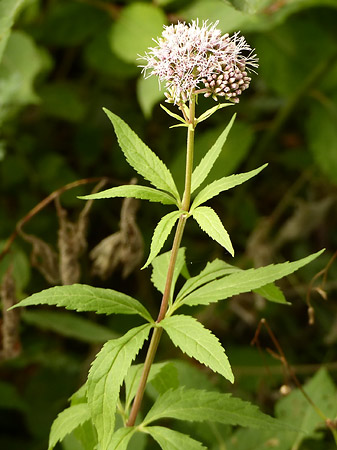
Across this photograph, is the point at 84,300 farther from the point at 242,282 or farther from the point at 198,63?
the point at 198,63

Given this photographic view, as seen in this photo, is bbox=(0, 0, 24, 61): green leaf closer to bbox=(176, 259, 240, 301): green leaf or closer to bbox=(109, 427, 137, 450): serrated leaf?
bbox=(176, 259, 240, 301): green leaf

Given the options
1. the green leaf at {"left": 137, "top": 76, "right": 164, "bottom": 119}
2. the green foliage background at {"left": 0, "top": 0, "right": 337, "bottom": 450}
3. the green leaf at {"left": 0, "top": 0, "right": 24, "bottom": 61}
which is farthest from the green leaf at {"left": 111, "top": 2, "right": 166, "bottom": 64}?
the green leaf at {"left": 0, "top": 0, "right": 24, "bottom": 61}

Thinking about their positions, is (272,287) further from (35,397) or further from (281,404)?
(35,397)

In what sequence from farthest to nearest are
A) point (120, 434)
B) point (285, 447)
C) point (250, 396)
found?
point (250, 396) → point (285, 447) → point (120, 434)

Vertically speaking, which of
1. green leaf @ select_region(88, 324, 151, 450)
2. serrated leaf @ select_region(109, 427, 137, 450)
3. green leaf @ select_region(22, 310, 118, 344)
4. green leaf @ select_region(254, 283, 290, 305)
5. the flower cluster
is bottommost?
serrated leaf @ select_region(109, 427, 137, 450)

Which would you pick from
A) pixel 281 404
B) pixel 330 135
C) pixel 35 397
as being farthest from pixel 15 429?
pixel 330 135

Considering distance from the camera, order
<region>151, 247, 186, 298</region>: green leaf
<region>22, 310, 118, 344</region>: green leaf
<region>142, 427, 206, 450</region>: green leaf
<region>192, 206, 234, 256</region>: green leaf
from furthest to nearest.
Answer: <region>22, 310, 118, 344</region>: green leaf, <region>151, 247, 186, 298</region>: green leaf, <region>142, 427, 206, 450</region>: green leaf, <region>192, 206, 234, 256</region>: green leaf

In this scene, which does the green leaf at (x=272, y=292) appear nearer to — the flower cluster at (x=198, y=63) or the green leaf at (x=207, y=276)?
the green leaf at (x=207, y=276)

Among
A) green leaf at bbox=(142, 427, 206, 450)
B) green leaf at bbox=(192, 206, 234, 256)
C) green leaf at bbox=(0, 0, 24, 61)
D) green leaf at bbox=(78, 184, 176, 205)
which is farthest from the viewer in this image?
green leaf at bbox=(0, 0, 24, 61)
